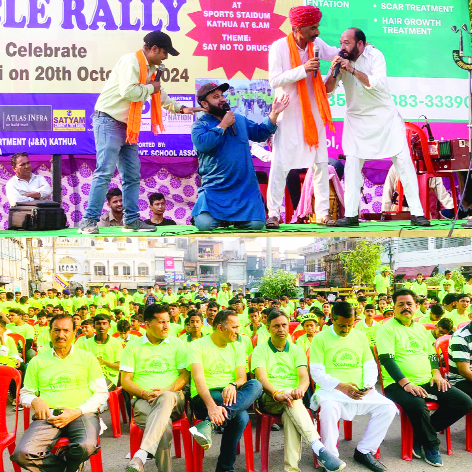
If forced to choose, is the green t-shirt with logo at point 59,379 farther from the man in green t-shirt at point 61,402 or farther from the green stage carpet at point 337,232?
the green stage carpet at point 337,232

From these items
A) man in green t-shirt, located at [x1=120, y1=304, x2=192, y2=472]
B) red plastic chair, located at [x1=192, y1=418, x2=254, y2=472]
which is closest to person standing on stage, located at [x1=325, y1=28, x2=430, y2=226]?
man in green t-shirt, located at [x1=120, y1=304, x2=192, y2=472]

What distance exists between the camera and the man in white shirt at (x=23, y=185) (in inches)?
266

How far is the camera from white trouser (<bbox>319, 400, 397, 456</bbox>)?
423 centimetres

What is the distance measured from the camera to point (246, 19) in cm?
790

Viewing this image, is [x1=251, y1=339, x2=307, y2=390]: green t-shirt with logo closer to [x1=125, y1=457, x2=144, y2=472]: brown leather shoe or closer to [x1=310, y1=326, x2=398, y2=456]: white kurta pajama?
[x1=310, y1=326, x2=398, y2=456]: white kurta pajama

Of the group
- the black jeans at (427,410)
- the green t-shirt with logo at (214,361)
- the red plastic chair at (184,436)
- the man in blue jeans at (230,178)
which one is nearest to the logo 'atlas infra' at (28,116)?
the man in blue jeans at (230,178)

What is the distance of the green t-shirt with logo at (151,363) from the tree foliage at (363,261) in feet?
34.6

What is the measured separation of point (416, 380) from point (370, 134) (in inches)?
93.9

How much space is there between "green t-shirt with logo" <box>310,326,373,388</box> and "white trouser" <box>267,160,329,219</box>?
162cm

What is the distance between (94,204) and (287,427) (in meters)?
2.89

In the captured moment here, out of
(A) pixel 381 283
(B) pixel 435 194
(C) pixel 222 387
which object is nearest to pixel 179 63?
(B) pixel 435 194

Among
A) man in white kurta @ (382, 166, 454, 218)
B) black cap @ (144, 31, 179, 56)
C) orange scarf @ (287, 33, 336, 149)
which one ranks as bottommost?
man in white kurta @ (382, 166, 454, 218)

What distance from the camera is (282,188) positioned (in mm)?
5867

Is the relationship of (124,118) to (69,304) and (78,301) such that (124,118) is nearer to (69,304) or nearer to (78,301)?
(69,304)
